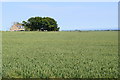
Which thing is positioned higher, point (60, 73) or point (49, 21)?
point (49, 21)

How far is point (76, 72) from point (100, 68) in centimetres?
72

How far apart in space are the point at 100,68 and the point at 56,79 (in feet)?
4.18

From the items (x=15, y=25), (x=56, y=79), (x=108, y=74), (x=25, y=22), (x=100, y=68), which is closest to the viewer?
(x=56, y=79)

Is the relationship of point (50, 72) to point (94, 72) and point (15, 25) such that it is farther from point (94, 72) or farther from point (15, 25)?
point (15, 25)

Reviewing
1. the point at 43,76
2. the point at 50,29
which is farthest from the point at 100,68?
the point at 50,29

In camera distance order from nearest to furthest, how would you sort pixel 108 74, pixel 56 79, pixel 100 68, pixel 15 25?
1. pixel 56 79
2. pixel 108 74
3. pixel 100 68
4. pixel 15 25

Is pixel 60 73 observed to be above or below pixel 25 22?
below

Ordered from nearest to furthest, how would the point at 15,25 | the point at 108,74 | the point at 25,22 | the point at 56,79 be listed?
the point at 56,79, the point at 108,74, the point at 25,22, the point at 15,25

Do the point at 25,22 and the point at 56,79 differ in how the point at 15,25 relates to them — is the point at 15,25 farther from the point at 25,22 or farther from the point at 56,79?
the point at 56,79

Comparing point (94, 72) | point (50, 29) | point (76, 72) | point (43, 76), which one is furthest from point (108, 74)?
point (50, 29)

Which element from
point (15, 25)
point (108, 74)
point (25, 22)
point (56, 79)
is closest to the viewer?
point (56, 79)

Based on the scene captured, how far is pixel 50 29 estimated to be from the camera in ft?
152

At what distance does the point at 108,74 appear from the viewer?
3.99m

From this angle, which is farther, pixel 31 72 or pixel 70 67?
pixel 70 67
